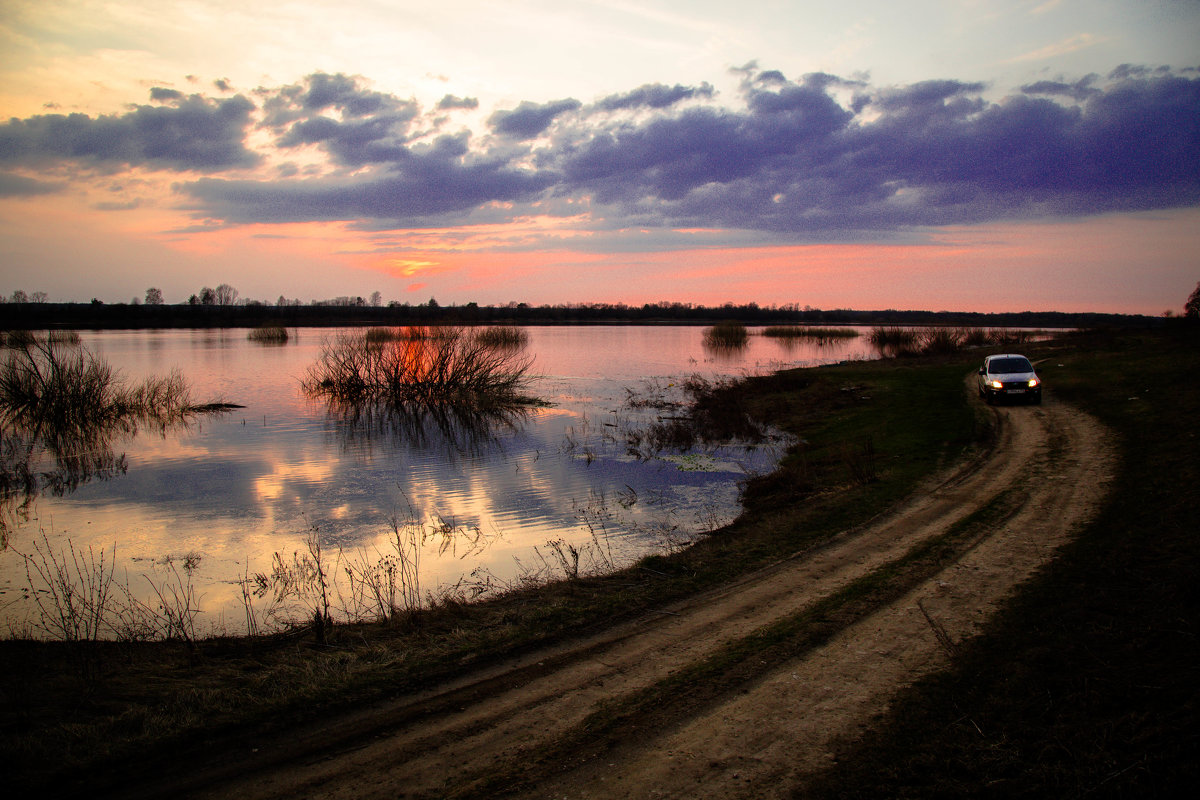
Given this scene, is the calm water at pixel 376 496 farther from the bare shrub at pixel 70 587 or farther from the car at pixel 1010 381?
the car at pixel 1010 381

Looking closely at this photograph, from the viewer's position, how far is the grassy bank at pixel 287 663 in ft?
18.8

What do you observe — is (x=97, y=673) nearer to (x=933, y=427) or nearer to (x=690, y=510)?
(x=690, y=510)

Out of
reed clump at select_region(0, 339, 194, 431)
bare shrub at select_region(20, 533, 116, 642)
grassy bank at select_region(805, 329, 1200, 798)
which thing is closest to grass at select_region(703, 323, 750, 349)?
reed clump at select_region(0, 339, 194, 431)

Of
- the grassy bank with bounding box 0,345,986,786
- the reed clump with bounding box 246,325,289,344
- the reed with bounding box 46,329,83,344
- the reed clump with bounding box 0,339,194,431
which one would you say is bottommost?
the grassy bank with bounding box 0,345,986,786

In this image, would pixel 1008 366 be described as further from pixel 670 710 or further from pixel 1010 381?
pixel 670 710

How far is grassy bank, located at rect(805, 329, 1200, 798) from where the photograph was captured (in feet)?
15.8

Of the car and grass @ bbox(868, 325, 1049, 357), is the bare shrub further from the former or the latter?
grass @ bbox(868, 325, 1049, 357)

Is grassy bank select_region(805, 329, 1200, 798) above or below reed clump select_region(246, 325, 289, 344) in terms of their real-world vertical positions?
below

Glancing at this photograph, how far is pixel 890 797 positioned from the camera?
15.4 ft

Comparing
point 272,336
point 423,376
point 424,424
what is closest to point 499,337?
point 423,376

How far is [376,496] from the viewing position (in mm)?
17297

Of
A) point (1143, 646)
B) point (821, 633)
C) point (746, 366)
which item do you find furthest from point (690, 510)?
point (746, 366)

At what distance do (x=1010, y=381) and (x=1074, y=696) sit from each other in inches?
894

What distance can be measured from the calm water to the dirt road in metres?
3.96
